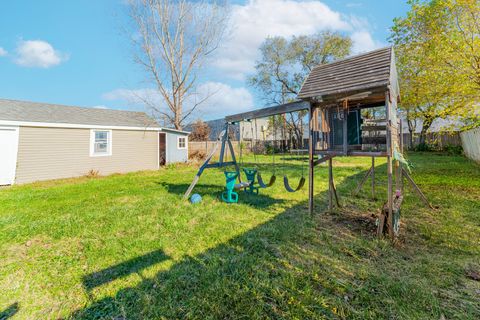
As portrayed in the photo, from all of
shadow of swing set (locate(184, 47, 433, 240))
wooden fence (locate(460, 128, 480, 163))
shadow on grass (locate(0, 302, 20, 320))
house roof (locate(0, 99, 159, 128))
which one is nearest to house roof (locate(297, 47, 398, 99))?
shadow of swing set (locate(184, 47, 433, 240))

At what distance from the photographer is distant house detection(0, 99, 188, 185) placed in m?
9.11

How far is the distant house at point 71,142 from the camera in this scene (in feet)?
29.9

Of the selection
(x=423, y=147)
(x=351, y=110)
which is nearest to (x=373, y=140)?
(x=351, y=110)

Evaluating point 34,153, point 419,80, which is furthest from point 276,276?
point 34,153

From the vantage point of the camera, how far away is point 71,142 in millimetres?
10641

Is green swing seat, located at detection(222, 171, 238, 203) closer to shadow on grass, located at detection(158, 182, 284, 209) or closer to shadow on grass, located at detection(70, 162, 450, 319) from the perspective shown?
shadow on grass, located at detection(158, 182, 284, 209)

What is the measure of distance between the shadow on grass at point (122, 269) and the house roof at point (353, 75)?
3.71 m

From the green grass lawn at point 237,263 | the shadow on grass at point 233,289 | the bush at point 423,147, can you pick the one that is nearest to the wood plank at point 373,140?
the green grass lawn at point 237,263

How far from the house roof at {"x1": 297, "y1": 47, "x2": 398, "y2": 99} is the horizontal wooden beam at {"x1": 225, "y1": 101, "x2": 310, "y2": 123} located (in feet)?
0.80

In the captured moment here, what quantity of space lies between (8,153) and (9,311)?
10114mm

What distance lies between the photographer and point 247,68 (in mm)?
25141

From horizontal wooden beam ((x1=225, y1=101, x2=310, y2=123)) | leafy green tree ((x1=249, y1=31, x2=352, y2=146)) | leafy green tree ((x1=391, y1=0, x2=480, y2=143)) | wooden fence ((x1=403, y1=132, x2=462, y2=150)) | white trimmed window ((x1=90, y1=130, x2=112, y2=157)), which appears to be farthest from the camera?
leafy green tree ((x1=249, y1=31, x2=352, y2=146))

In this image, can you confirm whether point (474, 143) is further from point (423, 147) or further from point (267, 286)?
point (267, 286)

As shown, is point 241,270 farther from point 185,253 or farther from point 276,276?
point 185,253
